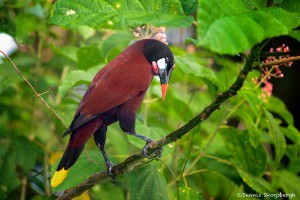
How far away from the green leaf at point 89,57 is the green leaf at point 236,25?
51 cm

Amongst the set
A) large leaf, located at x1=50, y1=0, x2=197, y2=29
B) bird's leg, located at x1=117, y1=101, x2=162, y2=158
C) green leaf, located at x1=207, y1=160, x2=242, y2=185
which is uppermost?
large leaf, located at x1=50, y1=0, x2=197, y2=29

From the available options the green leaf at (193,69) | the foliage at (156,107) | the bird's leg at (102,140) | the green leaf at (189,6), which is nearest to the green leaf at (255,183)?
the foliage at (156,107)

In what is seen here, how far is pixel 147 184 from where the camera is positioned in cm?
84

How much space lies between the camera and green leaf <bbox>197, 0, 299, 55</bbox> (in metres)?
0.45

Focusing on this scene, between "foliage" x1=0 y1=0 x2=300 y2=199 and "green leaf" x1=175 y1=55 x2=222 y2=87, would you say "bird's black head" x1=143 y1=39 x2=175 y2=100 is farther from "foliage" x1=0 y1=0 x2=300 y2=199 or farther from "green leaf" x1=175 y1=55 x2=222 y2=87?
"green leaf" x1=175 y1=55 x2=222 y2=87

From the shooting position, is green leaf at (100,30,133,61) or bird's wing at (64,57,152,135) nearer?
bird's wing at (64,57,152,135)

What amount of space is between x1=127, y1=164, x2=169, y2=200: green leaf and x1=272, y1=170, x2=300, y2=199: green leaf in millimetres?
386

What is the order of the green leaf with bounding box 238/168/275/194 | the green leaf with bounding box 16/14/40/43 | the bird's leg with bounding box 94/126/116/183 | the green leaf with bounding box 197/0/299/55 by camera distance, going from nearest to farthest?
the green leaf with bounding box 197/0/299/55
the bird's leg with bounding box 94/126/116/183
the green leaf with bounding box 238/168/275/194
the green leaf with bounding box 16/14/40/43

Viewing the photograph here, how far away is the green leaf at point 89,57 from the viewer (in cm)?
101

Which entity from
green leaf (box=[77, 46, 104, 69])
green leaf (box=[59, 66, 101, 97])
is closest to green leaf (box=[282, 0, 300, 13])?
green leaf (box=[59, 66, 101, 97])

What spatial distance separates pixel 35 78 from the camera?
3.66ft

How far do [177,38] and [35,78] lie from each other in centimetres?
75

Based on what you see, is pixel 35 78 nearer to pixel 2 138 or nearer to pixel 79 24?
pixel 2 138

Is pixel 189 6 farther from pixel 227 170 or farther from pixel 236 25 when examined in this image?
pixel 227 170
